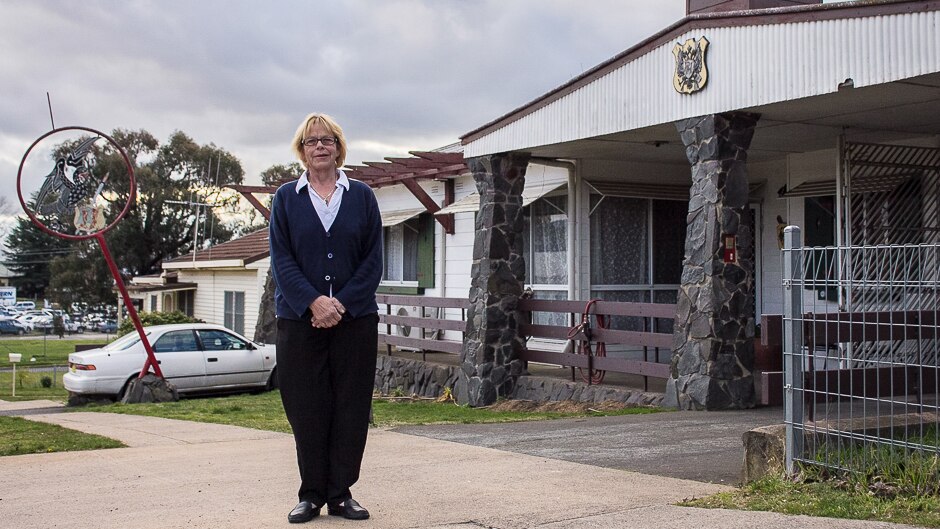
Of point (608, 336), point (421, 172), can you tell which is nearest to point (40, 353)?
point (421, 172)

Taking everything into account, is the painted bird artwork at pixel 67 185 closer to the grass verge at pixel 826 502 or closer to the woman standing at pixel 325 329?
the woman standing at pixel 325 329

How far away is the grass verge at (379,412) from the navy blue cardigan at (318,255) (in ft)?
15.2

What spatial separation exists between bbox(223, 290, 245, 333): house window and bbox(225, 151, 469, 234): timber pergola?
25.1 ft

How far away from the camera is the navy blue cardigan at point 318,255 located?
15.9 feet

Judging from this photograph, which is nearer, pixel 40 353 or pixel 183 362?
pixel 183 362

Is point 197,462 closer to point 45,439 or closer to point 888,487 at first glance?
point 45,439

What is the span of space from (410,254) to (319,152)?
48.8 feet

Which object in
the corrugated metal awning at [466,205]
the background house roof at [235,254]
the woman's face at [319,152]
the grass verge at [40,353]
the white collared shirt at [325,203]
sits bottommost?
the grass verge at [40,353]

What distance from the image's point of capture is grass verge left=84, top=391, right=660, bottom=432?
1045 cm

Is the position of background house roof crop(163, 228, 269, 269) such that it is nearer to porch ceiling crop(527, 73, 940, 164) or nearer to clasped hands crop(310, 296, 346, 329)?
porch ceiling crop(527, 73, 940, 164)

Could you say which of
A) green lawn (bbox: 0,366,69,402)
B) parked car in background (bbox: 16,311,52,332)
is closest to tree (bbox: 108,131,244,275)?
parked car in background (bbox: 16,311,52,332)

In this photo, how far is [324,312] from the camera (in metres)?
4.74

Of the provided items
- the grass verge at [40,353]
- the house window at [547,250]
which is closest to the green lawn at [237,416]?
the house window at [547,250]

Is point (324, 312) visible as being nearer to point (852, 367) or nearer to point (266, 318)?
point (852, 367)
